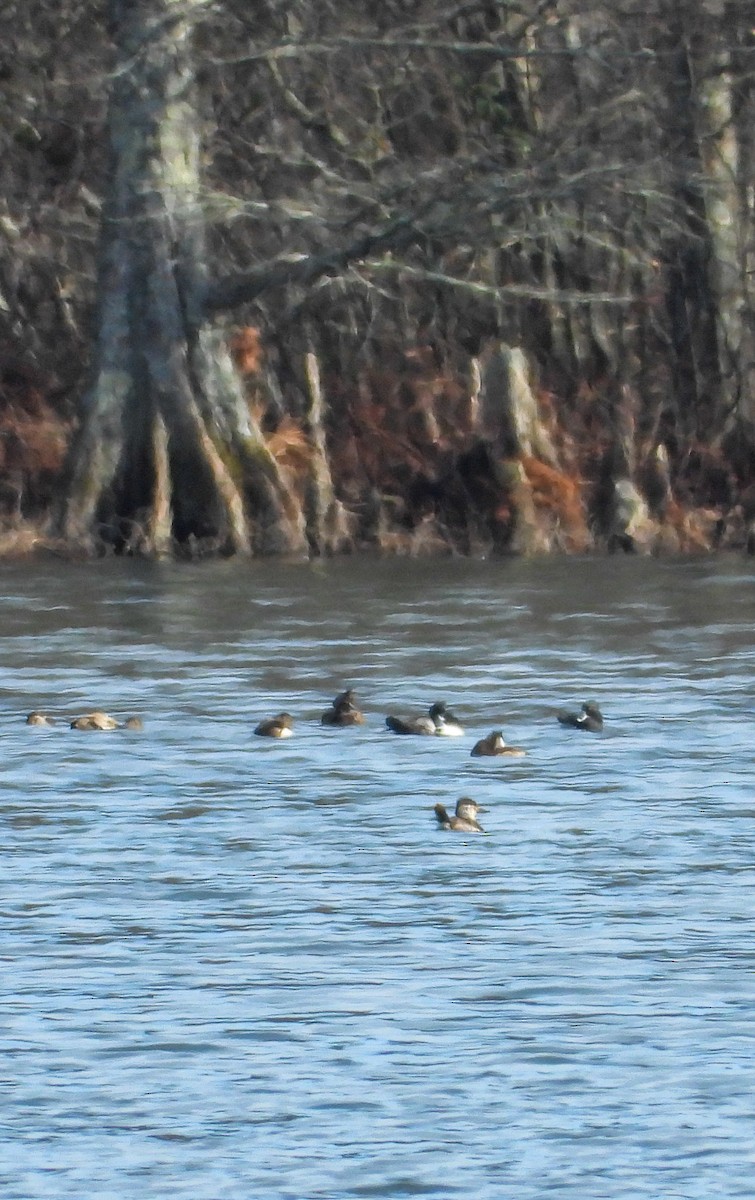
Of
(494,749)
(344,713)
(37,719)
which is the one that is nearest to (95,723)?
(37,719)

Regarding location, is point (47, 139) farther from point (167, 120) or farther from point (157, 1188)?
point (157, 1188)

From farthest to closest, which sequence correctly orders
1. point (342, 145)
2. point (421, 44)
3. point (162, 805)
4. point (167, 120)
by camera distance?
point (342, 145)
point (167, 120)
point (421, 44)
point (162, 805)

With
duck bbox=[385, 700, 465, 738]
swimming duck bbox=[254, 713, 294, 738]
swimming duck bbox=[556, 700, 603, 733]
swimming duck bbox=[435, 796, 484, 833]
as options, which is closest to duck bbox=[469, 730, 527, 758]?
duck bbox=[385, 700, 465, 738]

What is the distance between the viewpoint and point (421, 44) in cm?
2255

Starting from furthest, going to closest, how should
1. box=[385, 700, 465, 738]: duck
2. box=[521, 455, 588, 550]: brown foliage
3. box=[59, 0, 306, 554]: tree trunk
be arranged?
1. box=[521, 455, 588, 550]: brown foliage
2. box=[59, 0, 306, 554]: tree trunk
3. box=[385, 700, 465, 738]: duck

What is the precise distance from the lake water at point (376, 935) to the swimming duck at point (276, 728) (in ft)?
0.34

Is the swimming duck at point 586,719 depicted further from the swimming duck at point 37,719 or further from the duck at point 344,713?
the swimming duck at point 37,719

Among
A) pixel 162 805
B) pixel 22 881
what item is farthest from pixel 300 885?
pixel 162 805

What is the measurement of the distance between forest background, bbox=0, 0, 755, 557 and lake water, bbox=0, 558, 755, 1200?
27.6 feet

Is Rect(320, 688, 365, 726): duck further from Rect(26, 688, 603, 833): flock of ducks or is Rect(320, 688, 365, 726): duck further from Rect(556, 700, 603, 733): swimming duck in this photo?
Rect(556, 700, 603, 733): swimming duck

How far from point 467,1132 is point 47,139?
22.7 m

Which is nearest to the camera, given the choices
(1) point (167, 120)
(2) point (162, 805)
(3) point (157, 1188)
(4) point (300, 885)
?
(3) point (157, 1188)

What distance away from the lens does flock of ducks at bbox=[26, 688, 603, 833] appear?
11695mm

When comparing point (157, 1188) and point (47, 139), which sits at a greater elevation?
point (47, 139)
